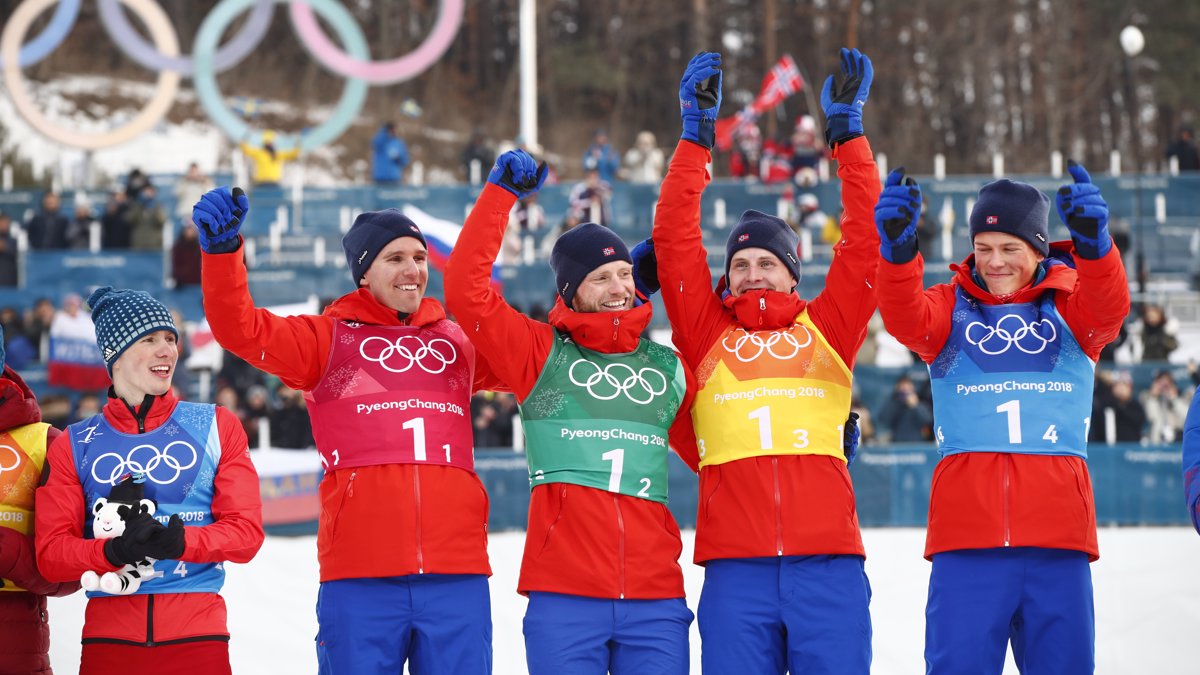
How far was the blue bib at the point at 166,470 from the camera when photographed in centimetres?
381

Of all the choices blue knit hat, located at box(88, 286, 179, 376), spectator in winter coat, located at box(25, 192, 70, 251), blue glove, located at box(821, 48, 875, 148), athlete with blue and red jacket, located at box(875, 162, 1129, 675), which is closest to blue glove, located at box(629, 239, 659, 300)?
blue glove, located at box(821, 48, 875, 148)

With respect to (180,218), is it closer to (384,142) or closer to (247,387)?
(384,142)

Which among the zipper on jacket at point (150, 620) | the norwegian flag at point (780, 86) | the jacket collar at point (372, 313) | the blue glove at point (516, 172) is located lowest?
the zipper on jacket at point (150, 620)

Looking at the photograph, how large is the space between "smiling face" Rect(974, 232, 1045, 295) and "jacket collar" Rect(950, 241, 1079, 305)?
0.08ft

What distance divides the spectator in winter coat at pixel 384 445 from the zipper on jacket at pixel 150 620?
1.46 feet

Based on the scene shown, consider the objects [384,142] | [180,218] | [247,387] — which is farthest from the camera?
[384,142]

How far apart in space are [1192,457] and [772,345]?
129 cm

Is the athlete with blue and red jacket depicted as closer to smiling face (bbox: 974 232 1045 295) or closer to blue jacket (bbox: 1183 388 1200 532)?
smiling face (bbox: 974 232 1045 295)

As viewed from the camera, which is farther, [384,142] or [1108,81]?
[1108,81]

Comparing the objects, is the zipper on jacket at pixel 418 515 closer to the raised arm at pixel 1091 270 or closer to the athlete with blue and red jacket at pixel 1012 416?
the athlete with blue and red jacket at pixel 1012 416

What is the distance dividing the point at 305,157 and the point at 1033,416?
27.9 metres

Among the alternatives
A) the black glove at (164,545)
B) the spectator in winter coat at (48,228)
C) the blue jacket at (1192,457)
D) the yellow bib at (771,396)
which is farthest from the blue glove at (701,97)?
the spectator in winter coat at (48,228)

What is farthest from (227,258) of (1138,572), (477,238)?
(1138,572)

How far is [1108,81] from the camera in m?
34.9
